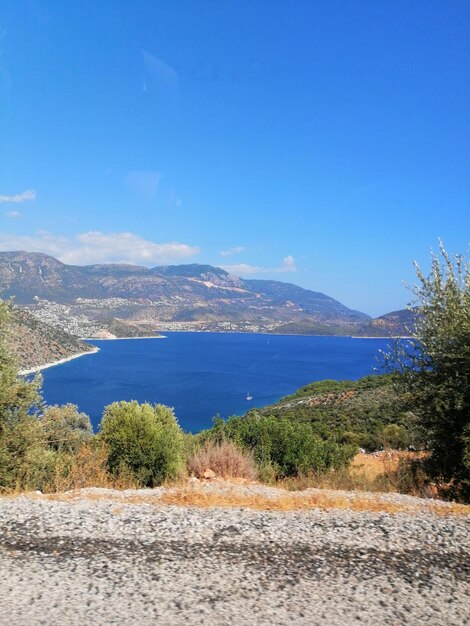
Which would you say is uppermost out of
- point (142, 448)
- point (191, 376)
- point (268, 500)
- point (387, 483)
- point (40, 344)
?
point (268, 500)

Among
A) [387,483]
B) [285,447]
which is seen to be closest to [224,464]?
[387,483]

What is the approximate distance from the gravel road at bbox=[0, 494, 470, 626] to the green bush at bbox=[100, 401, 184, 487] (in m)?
4.82

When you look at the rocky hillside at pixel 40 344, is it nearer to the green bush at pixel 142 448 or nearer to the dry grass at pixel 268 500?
the green bush at pixel 142 448

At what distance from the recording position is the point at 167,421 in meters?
15.3

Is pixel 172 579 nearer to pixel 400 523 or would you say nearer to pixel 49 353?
pixel 400 523

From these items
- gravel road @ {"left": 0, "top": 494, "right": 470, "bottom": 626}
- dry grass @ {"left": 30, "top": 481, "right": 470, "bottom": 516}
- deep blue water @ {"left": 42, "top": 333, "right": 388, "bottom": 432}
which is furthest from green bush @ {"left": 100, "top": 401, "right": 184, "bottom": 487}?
deep blue water @ {"left": 42, "top": 333, "right": 388, "bottom": 432}

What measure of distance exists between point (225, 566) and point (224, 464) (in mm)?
6231

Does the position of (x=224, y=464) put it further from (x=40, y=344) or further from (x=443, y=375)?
(x=40, y=344)

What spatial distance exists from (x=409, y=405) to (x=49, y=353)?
121 metres

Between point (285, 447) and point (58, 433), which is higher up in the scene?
point (58, 433)

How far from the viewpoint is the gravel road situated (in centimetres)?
385

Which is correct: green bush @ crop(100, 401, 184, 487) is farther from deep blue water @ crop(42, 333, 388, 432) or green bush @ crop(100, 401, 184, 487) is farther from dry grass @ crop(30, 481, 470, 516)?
deep blue water @ crop(42, 333, 388, 432)

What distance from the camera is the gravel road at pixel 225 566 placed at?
385 centimetres

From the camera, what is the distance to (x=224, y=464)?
10812mm
